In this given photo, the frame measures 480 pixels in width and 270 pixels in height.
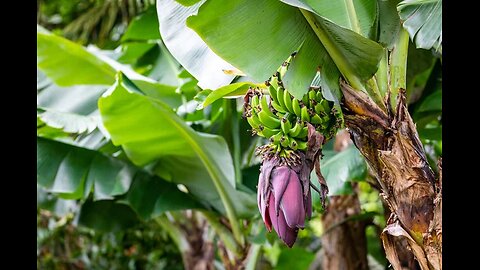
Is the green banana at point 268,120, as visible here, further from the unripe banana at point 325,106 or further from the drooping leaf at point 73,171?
the drooping leaf at point 73,171

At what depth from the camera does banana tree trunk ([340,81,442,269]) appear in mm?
1185

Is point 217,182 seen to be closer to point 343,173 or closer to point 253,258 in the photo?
point 253,258

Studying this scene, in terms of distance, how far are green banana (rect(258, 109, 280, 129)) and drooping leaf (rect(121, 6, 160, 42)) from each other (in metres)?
1.74

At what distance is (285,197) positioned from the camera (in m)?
1.19

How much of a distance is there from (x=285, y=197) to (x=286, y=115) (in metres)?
0.21

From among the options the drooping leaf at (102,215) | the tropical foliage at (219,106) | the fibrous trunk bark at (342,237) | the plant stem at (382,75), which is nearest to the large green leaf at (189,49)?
the tropical foliage at (219,106)

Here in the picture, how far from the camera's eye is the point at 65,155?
2459mm

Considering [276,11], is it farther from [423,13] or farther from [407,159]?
[407,159]

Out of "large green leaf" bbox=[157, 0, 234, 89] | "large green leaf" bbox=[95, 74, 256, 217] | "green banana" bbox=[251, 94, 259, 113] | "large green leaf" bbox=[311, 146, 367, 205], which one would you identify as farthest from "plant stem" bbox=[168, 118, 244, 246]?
"green banana" bbox=[251, 94, 259, 113]

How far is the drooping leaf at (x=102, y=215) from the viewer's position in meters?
3.00

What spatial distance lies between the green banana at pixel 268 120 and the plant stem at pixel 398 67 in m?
0.25

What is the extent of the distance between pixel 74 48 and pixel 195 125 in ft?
1.99

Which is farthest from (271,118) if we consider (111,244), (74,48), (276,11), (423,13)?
(111,244)

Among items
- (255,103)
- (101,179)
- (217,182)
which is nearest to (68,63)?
(101,179)
